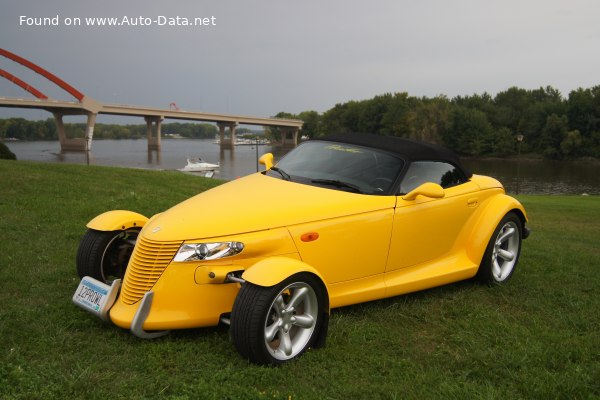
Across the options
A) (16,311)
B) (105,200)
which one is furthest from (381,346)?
(105,200)

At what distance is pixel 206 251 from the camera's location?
3867mm

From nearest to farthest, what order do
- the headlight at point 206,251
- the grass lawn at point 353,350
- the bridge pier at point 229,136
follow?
the grass lawn at point 353,350 < the headlight at point 206,251 < the bridge pier at point 229,136

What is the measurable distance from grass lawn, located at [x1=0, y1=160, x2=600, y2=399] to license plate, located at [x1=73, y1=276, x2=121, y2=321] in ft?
0.60

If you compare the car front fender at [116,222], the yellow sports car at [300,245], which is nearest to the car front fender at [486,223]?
the yellow sports car at [300,245]

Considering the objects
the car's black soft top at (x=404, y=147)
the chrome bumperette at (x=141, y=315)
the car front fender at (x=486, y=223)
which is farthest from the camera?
the car front fender at (x=486, y=223)

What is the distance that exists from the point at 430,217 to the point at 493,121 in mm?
106112

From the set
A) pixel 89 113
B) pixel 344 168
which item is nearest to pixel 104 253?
pixel 344 168

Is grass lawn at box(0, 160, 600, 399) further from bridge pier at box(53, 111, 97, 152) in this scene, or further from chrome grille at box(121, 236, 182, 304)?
bridge pier at box(53, 111, 97, 152)

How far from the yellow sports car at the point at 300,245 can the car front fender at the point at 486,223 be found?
1 centimetres

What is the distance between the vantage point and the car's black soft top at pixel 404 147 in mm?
5277

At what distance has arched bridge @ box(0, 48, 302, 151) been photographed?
65062 millimetres

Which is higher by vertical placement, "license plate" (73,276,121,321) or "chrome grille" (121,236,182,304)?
"chrome grille" (121,236,182,304)

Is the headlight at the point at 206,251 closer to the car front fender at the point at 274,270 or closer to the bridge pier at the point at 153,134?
the car front fender at the point at 274,270

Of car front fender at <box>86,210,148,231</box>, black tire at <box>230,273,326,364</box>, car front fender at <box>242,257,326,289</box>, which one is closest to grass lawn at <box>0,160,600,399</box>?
black tire at <box>230,273,326,364</box>
